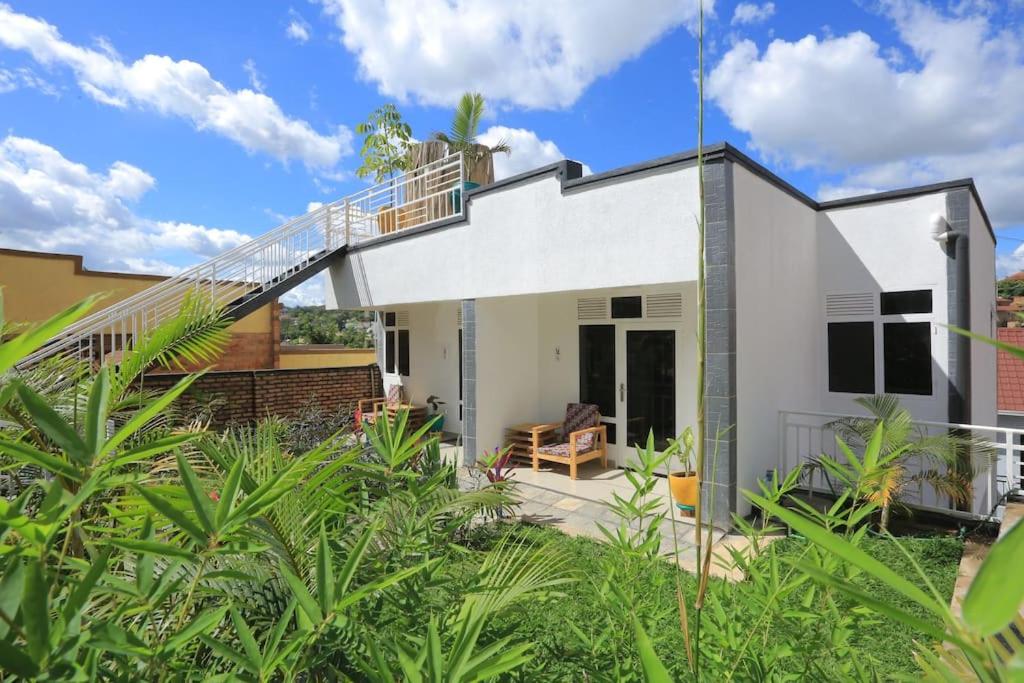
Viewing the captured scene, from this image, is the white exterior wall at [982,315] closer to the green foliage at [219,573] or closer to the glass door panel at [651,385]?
the glass door panel at [651,385]

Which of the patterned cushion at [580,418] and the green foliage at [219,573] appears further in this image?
the patterned cushion at [580,418]

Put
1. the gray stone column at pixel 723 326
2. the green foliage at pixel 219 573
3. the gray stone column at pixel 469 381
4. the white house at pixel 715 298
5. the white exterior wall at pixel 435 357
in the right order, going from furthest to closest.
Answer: the white exterior wall at pixel 435 357 → the gray stone column at pixel 469 381 → the white house at pixel 715 298 → the gray stone column at pixel 723 326 → the green foliage at pixel 219 573

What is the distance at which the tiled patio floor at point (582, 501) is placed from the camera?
18.9 feet

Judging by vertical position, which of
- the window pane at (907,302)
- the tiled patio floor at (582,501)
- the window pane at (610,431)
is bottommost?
the tiled patio floor at (582,501)

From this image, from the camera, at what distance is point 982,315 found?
8305 millimetres

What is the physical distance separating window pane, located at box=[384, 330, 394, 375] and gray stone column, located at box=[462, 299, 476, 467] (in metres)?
5.19

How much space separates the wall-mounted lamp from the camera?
695cm

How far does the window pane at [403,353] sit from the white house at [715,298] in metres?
3.07

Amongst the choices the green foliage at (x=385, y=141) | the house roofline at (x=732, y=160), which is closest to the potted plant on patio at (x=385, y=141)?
the green foliage at (x=385, y=141)

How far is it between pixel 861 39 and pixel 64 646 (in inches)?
446

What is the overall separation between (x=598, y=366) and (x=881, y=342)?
4.32 m

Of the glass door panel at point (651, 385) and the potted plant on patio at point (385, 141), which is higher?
the potted plant on patio at point (385, 141)

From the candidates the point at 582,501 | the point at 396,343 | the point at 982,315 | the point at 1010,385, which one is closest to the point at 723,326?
the point at 582,501

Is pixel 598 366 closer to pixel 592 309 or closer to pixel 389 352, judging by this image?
pixel 592 309
